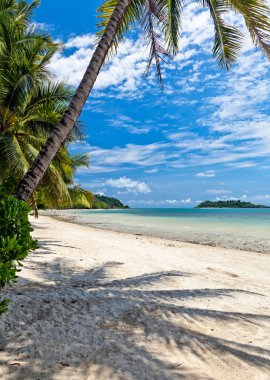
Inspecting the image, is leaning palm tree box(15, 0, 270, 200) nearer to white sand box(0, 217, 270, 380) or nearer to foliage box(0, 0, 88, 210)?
white sand box(0, 217, 270, 380)

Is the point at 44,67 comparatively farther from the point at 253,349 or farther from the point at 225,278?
the point at 253,349

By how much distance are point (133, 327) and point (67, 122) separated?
124 inches

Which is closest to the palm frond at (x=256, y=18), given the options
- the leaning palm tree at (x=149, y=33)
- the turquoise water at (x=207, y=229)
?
the leaning palm tree at (x=149, y=33)

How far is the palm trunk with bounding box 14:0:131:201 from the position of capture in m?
4.26

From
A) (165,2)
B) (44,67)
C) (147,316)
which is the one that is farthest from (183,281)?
(44,67)

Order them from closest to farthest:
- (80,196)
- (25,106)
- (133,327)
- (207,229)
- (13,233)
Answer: (13,233) → (133,327) → (25,106) → (80,196) → (207,229)

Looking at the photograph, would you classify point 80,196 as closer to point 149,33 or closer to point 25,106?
point 25,106

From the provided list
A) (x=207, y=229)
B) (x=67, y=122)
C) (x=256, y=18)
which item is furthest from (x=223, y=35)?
(x=207, y=229)

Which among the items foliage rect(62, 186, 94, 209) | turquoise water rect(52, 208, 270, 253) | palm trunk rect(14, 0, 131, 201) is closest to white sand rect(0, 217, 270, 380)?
palm trunk rect(14, 0, 131, 201)

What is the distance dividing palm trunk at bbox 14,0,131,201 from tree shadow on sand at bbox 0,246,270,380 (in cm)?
170

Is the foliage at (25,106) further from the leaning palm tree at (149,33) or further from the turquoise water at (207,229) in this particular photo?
the turquoise water at (207,229)

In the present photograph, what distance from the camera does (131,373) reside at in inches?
119

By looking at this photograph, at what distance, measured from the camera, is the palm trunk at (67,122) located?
14.0ft

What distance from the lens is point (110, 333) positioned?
3869mm
